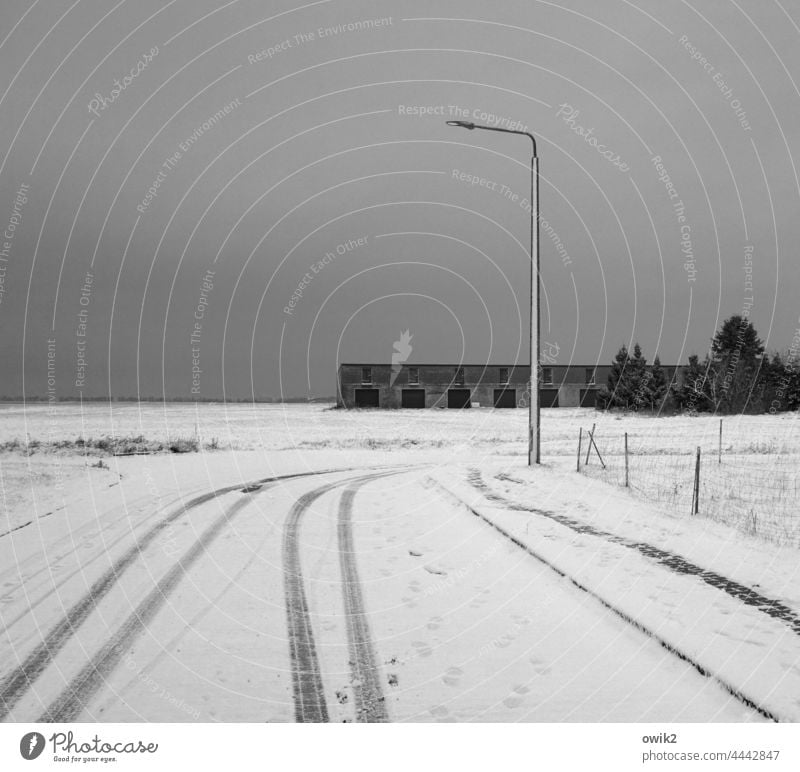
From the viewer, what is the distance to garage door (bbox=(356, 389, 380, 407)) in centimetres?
7338

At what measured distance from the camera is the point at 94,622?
18.3 feet

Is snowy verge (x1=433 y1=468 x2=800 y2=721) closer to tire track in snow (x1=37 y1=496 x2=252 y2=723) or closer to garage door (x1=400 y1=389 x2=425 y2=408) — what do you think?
tire track in snow (x1=37 y1=496 x2=252 y2=723)

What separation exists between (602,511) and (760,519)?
9.44ft

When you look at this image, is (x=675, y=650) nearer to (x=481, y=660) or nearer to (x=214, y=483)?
(x=481, y=660)

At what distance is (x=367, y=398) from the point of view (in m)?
73.5

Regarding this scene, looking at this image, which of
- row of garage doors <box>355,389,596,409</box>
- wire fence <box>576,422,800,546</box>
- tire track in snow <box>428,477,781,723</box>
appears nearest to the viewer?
tire track in snow <box>428,477,781,723</box>

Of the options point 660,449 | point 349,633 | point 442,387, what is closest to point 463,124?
point 349,633

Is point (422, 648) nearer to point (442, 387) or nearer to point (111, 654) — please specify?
point (111, 654)

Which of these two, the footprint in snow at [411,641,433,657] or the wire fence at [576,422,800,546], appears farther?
the wire fence at [576,422,800,546]

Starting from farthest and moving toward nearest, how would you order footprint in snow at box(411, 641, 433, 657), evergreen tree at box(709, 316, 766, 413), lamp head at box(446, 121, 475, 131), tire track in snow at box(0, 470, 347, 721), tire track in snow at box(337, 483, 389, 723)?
evergreen tree at box(709, 316, 766, 413) → lamp head at box(446, 121, 475, 131) → footprint in snow at box(411, 641, 433, 657) → tire track in snow at box(0, 470, 347, 721) → tire track in snow at box(337, 483, 389, 723)

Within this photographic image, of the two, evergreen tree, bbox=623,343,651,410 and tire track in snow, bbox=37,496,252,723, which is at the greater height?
evergreen tree, bbox=623,343,651,410

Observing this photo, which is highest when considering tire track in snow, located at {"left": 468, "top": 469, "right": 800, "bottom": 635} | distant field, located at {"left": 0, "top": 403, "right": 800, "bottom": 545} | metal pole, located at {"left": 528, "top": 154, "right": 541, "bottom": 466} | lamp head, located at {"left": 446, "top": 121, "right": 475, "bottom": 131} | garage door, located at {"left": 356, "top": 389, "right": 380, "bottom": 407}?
lamp head, located at {"left": 446, "top": 121, "right": 475, "bottom": 131}
